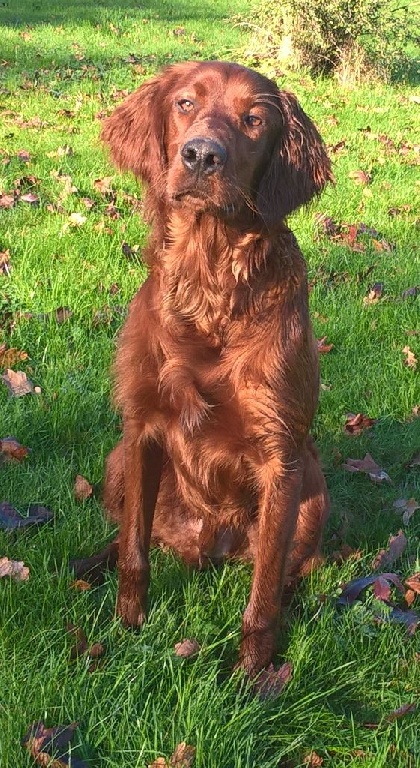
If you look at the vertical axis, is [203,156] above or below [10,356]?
above

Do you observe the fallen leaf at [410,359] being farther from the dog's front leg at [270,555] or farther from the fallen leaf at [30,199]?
the fallen leaf at [30,199]

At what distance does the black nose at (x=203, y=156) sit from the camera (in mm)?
2439

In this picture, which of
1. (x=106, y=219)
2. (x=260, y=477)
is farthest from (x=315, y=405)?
(x=106, y=219)

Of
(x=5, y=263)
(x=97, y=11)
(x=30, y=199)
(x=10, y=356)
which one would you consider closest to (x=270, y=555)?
(x=10, y=356)

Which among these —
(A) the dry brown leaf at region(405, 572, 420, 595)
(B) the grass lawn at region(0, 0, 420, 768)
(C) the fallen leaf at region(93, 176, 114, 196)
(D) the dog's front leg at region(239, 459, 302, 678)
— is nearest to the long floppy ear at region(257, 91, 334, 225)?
(D) the dog's front leg at region(239, 459, 302, 678)

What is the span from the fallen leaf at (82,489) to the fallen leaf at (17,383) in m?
0.64

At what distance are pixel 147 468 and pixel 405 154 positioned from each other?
6.43 m

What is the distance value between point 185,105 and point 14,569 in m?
1.60

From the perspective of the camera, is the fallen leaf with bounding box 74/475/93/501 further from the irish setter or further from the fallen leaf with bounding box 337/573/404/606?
the fallen leaf with bounding box 337/573/404/606

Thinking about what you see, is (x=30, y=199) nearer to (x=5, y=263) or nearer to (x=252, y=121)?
(x=5, y=263)

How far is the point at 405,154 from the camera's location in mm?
8367

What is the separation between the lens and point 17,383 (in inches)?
151

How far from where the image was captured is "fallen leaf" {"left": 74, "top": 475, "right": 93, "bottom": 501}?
10.8ft

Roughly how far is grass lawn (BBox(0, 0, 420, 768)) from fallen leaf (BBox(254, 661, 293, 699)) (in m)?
0.03
